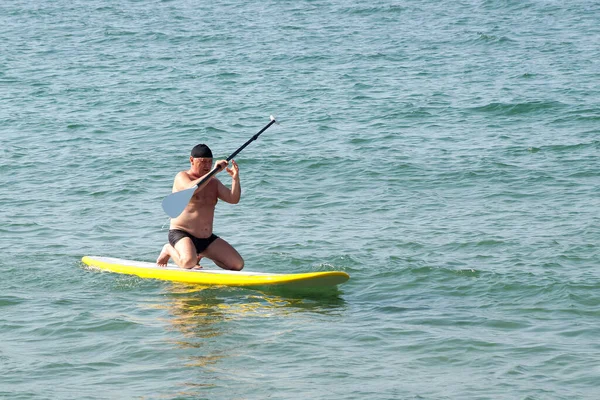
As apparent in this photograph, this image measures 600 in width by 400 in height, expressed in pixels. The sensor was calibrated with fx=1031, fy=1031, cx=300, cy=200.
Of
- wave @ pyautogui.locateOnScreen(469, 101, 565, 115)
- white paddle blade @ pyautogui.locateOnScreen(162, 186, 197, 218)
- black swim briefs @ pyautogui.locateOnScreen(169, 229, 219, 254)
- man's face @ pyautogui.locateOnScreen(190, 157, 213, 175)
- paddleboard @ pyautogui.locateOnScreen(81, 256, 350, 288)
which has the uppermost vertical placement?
man's face @ pyautogui.locateOnScreen(190, 157, 213, 175)

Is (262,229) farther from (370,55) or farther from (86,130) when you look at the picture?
(370,55)

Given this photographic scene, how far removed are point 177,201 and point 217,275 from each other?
0.79 meters

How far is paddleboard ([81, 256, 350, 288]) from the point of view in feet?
30.5

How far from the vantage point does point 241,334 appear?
27.7 feet

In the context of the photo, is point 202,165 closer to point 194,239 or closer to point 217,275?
point 194,239

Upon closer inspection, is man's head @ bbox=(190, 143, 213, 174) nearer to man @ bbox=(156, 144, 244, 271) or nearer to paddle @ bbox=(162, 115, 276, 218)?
man @ bbox=(156, 144, 244, 271)

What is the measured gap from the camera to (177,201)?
9617mm

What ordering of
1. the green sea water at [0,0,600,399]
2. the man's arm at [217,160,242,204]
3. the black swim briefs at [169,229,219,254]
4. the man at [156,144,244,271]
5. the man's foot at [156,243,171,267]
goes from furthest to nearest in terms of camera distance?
the man's foot at [156,243,171,267] → the black swim briefs at [169,229,219,254] → the man at [156,144,244,271] → the man's arm at [217,160,242,204] → the green sea water at [0,0,600,399]

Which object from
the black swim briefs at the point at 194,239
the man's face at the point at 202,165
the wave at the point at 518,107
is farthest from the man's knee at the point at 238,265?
the wave at the point at 518,107

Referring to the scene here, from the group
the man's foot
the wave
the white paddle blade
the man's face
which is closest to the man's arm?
the man's face

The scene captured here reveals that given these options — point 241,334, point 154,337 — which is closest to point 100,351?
point 154,337

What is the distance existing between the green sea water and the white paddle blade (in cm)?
75

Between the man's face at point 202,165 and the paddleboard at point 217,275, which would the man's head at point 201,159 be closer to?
the man's face at point 202,165

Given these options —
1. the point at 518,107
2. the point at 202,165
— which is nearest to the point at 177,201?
the point at 202,165
